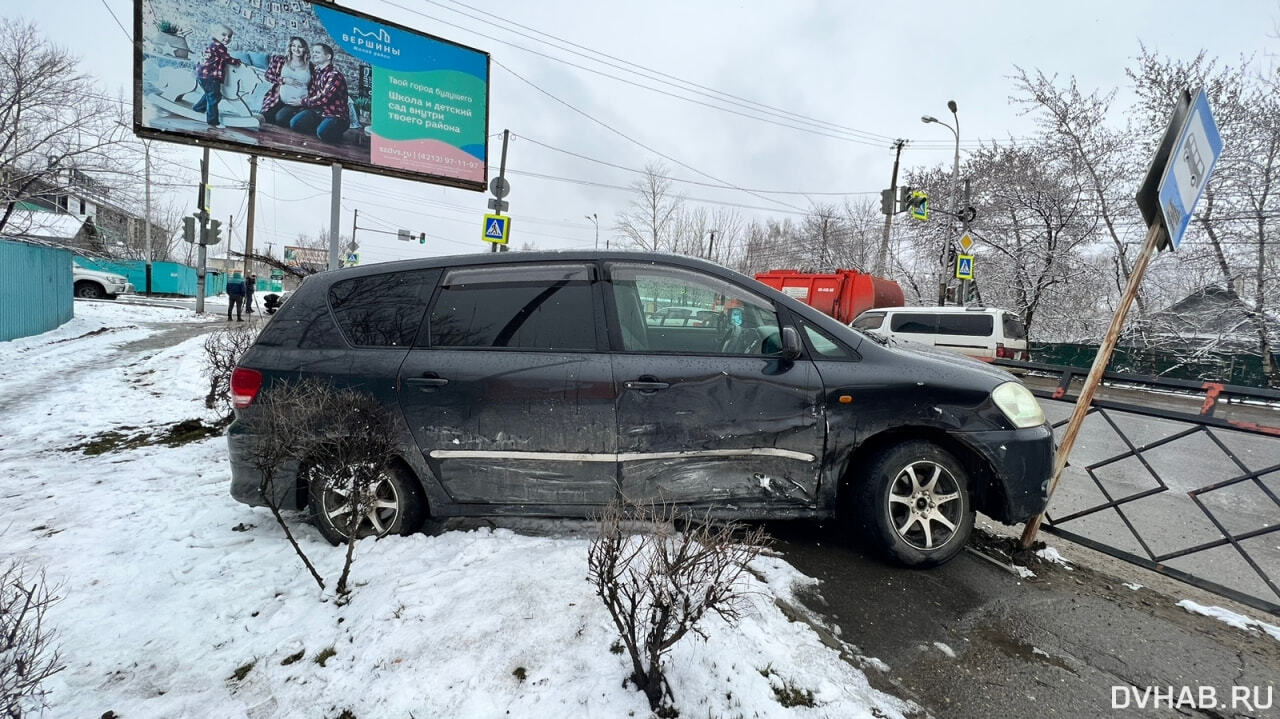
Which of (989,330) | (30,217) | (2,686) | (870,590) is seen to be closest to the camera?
(2,686)

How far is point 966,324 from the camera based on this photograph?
12.8 metres

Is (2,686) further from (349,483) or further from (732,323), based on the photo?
(732,323)

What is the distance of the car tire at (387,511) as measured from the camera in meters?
2.84

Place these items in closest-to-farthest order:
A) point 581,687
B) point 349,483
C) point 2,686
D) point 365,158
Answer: point 2,686
point 581,687
point 349,483
point 365,158

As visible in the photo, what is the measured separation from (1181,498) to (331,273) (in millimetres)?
7348

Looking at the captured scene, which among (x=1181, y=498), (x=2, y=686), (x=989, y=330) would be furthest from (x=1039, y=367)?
(x=989, y=330)

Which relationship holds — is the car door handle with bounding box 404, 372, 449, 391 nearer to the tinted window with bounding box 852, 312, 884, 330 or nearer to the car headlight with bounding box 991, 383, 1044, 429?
the car headlight with bounding box 991, 383, 1044, 429

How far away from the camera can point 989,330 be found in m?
12.6

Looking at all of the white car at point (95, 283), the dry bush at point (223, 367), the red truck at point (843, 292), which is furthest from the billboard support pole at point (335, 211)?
the white car at point (95, 283)

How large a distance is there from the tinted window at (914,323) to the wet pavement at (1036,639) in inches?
441

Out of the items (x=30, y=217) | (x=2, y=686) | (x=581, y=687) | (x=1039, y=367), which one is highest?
(x=30, y=217)

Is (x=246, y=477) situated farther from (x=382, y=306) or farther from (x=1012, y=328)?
(x=1012, y=328)

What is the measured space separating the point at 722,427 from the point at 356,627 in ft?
6.28

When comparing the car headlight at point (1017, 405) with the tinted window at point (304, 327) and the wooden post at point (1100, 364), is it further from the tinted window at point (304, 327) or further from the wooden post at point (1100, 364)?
the tinted window at point (304, 327)
